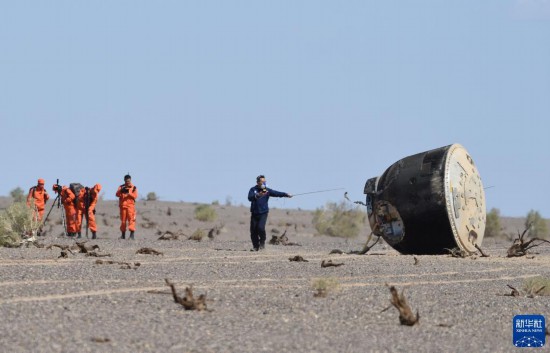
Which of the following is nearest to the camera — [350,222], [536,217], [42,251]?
[42,251]

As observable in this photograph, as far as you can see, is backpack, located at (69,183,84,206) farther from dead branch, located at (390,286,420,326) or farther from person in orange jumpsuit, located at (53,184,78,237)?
dead branch, located at (390,286,420,326)

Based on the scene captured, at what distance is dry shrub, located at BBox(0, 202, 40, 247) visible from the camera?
2759 cm

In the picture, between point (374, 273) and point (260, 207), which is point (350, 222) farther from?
point (374, 273)

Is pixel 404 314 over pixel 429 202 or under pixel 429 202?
under

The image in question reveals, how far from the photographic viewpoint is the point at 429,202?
22.8 m

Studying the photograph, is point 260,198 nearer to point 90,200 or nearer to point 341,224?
point 90,200

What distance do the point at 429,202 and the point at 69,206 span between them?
13.5 metres

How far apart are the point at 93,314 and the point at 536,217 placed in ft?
138

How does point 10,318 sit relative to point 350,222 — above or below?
below

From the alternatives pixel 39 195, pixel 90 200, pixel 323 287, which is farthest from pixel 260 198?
pixel 323 287

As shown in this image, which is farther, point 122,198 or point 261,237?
point 122,198

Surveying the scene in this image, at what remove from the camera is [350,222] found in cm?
4803

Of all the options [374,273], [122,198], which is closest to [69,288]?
[374,273]

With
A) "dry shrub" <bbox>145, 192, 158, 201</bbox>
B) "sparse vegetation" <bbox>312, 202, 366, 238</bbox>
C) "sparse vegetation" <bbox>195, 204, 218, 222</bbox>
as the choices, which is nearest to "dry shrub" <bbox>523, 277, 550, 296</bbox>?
"sparse vegetation" <bbox>312, 202, 366, 238</bbox>
